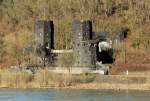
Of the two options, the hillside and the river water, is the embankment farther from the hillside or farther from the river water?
the hillside

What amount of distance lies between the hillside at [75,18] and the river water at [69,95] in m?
16.5

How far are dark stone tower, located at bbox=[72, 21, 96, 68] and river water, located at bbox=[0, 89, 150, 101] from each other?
1312 centimetres

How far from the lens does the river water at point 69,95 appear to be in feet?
148

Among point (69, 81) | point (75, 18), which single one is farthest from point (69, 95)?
point (75, 18)

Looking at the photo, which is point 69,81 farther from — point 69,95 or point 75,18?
point 75,18

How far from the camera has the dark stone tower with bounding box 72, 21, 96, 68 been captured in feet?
221

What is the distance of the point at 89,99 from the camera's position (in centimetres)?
4509

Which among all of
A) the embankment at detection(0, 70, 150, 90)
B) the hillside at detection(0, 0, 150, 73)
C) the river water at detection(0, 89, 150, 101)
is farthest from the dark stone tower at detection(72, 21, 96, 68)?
the river water at detection(0, 89, 150, 101)

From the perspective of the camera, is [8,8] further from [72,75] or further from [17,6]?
[72,75]

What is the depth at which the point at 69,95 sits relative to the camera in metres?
48.5

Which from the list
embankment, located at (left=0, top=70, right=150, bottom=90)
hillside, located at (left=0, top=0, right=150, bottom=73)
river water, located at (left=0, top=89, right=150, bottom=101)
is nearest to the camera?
river water, located at (left=0, top=89, right=150, bottom=101)

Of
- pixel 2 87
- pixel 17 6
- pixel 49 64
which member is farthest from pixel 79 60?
pixel 17 6

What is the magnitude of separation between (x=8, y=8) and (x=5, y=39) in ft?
37.9

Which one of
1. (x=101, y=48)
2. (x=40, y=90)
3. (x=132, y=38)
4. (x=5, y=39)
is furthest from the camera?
(x=5, y=39)
